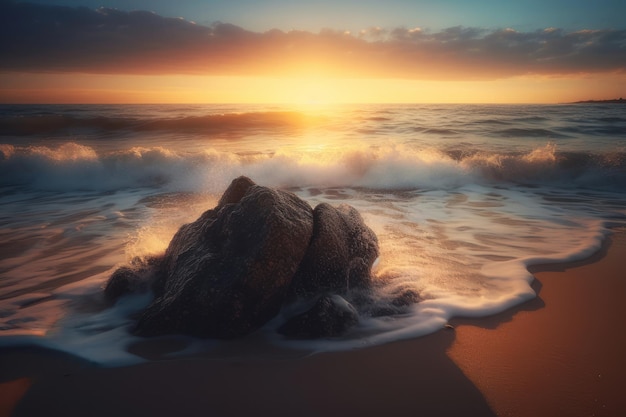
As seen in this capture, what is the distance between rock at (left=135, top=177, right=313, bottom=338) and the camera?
2947 millimetres

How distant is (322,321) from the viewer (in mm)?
3045

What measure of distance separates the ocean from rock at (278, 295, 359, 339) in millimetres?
74

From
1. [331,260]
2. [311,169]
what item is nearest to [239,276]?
[331,260]

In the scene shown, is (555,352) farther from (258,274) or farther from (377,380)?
(258,274)

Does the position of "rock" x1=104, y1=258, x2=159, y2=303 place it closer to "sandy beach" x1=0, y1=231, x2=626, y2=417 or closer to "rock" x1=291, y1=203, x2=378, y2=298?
"sandy beach" x1=0, y1=231, x2=626, y2=417

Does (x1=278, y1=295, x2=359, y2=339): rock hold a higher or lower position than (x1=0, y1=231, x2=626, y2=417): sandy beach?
higher

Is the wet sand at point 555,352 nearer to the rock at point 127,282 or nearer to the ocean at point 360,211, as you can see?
the ocean at point 360,211

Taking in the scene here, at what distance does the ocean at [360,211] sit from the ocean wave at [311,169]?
5 centimetres

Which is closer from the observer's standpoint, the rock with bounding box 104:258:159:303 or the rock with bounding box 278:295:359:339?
the rock with bounding box 278:295:359:339

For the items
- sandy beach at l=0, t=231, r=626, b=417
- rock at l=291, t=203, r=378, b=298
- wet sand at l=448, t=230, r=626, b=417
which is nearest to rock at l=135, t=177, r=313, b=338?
rock at l=291, t=203, r=378, b=298

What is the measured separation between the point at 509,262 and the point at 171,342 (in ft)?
13.1

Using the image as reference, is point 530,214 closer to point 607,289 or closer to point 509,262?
point 509,262

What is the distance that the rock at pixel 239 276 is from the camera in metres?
2.95

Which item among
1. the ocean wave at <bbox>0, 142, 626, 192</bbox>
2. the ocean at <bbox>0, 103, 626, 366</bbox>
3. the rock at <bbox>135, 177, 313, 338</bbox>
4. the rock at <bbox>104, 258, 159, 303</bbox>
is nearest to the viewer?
the rock at <bbox>135, 177, 313, 338</bbox>
